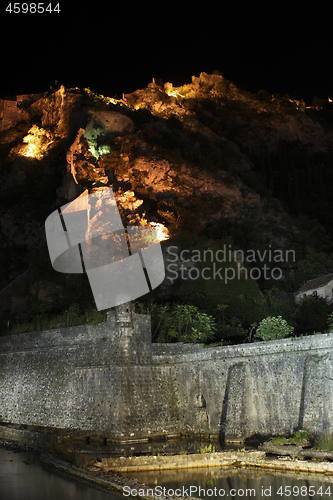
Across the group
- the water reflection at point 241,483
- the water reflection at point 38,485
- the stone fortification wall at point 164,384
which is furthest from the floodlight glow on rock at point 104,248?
the water reflection at point 241,483

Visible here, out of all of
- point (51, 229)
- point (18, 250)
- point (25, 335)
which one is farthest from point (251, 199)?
point (25, 335)

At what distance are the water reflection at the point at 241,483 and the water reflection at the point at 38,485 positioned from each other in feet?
6.94

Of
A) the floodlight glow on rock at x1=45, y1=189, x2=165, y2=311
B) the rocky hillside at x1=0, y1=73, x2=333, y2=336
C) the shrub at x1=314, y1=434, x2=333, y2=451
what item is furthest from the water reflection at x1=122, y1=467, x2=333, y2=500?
the floodlight glow on rock at x1=45, y1=189, x2=165, y2=311

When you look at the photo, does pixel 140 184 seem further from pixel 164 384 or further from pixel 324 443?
pixel 324 443

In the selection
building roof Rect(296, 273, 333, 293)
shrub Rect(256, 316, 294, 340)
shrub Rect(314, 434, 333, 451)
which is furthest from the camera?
building roof Rect(296, 273, 333, 293)

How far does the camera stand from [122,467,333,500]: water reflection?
48.4 feet

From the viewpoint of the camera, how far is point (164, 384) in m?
24.3

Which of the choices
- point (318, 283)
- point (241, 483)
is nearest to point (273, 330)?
point (241, 483)

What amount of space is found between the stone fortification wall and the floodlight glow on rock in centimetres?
1489

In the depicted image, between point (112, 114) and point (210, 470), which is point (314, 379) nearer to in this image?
point (210, 470)

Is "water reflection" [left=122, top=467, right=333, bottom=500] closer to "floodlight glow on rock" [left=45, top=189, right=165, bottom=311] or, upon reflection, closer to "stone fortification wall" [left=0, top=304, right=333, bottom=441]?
"stone fortification wall" [left=0, top=304, right=333, bottom=441]

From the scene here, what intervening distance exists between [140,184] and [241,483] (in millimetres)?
37926

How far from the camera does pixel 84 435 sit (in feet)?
75.2

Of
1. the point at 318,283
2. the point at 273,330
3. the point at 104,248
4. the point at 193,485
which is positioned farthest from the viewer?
the point at 104,248
